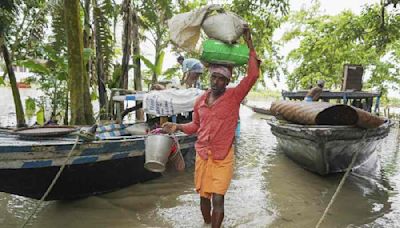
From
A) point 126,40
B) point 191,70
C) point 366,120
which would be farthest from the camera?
point 126,40

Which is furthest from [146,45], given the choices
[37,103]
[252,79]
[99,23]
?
[252,79]

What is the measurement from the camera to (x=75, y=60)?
6355 mm

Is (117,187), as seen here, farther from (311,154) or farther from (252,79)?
(311,154)

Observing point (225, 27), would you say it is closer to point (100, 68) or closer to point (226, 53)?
point (226, 53)

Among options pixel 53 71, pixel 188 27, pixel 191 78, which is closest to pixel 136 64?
pixel 53 71

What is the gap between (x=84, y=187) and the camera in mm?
4844

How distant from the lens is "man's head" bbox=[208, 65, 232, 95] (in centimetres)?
346

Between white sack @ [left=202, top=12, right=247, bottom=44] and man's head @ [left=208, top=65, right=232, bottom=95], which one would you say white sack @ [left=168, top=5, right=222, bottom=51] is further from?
man's head @ [left=208, top=65, right=232, bottom=95]

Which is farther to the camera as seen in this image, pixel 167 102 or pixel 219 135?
pixel 167 102

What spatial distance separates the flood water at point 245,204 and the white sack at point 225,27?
7.57 ft

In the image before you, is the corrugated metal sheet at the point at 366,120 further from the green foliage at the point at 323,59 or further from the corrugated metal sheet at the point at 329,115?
the green foliage at the point at 323,59

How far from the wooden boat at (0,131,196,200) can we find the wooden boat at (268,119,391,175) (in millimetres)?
2838

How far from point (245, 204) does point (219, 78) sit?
2.61 m

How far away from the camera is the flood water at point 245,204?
4.56 meters
